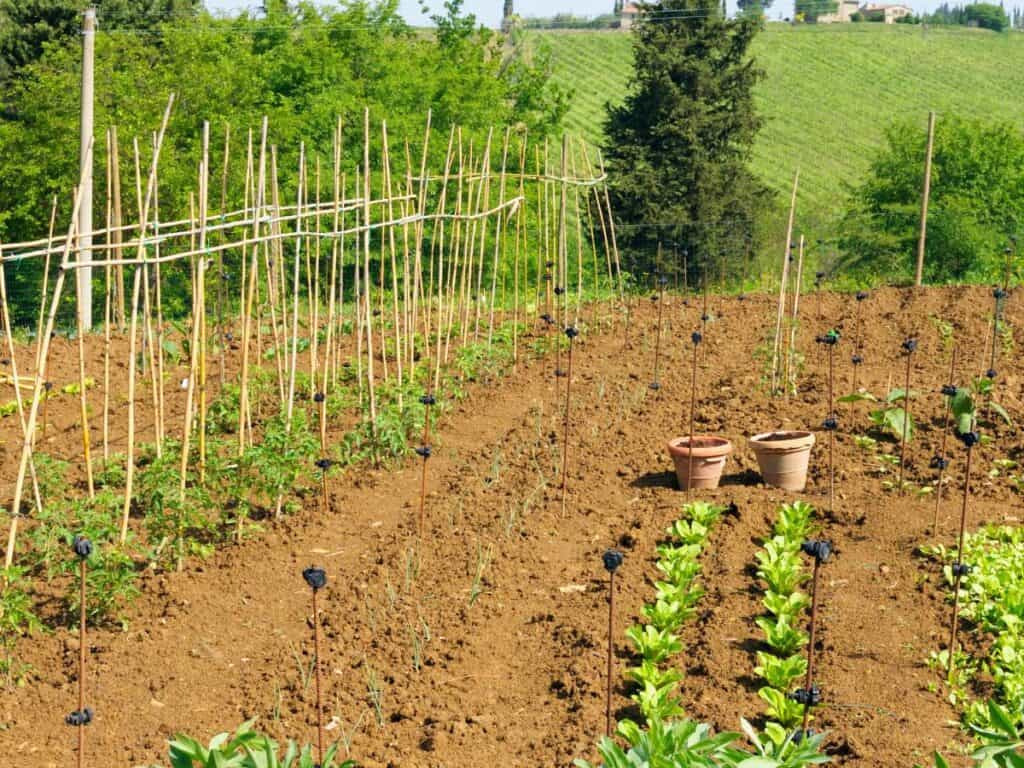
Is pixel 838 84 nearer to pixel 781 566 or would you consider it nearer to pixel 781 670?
pixel 781 566

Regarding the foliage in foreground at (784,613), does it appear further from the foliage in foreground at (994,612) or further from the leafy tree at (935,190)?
the leafy tree at (935,190)

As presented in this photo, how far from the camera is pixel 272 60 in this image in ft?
85.1

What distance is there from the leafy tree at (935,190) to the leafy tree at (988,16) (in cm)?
4860

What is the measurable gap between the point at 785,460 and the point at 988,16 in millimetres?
73023

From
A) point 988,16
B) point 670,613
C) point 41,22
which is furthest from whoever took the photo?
point 988,16

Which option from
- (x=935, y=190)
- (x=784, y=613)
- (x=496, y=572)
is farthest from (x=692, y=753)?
(x=935, y=190)

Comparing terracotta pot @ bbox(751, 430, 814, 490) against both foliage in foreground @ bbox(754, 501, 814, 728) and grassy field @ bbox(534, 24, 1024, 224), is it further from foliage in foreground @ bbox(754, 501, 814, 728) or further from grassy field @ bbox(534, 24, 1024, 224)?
grassy field @ bbox(534, 24, 1024, 224)

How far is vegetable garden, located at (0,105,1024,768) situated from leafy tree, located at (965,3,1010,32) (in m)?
66.5

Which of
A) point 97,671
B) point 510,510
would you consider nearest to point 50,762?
point 97,671

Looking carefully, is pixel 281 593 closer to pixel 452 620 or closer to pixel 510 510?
pixel 452 620

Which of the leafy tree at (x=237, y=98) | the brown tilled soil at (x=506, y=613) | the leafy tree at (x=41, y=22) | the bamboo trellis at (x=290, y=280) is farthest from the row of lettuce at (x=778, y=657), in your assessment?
the leafy tree at (x=41, y=22)

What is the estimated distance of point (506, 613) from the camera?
6.03 meters

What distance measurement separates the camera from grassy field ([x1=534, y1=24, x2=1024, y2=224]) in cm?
4203

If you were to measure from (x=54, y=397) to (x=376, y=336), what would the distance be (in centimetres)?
341
